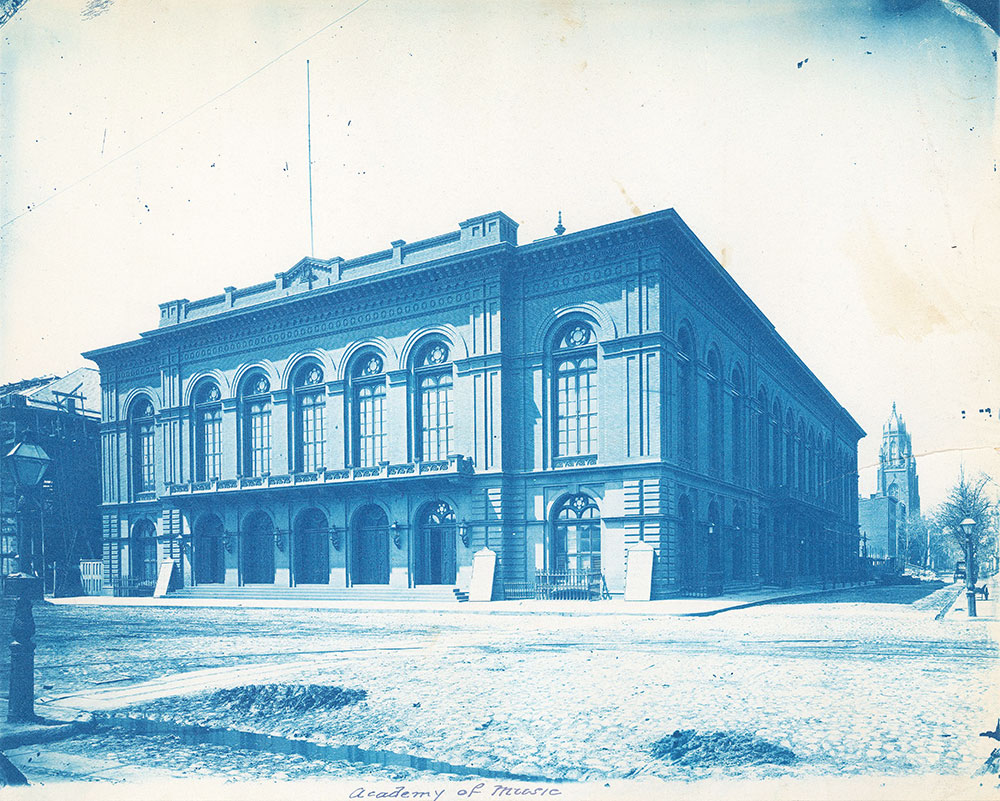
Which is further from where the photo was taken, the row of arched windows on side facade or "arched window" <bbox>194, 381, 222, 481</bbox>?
"arched window" <bbox>194, 381, 222, 481</bbox>

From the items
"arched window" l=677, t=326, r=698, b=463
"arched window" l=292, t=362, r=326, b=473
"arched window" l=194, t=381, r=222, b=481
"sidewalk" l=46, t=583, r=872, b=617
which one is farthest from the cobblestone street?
"arched window" l=194, t=381, r=222, b=481

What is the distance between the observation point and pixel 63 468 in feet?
138

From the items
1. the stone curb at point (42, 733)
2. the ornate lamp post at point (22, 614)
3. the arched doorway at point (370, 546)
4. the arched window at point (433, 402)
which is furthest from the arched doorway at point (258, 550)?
the stone curb at point (42, 733)

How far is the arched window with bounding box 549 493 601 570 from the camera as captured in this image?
30.1 metres

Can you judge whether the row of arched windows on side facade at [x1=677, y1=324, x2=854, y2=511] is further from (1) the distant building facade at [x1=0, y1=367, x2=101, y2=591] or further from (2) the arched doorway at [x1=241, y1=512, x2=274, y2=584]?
(1) the distant building facade at [x1=0, y1=367, x2=101, y2=591]

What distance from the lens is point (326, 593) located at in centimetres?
3447

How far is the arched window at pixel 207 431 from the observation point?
3984cm

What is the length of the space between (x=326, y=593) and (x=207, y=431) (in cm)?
1091

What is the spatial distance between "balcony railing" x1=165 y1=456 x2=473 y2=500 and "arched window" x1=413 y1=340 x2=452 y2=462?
1.04 meters

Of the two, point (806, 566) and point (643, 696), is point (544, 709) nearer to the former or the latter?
point (643, 696)

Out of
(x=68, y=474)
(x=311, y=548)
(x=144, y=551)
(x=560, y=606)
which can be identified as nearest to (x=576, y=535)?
(x=560, y=606)

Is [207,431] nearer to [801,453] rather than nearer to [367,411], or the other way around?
[367,411]

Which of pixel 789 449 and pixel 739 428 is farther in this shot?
pixel 789 449

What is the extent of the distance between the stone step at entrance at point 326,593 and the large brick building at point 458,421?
29 cm
